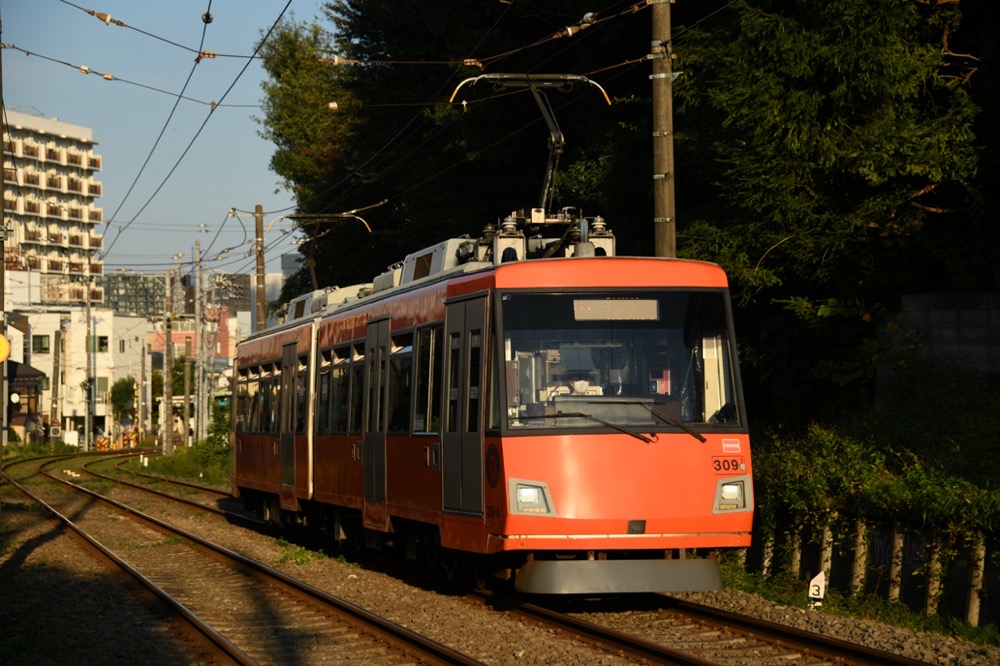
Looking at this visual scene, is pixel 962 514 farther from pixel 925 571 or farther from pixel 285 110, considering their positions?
pixel 285 110

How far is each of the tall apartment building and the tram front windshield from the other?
160 meters

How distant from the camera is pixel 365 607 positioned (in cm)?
1399

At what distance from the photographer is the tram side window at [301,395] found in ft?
66.7

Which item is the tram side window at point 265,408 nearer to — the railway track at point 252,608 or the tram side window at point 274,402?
the tram side window at point 274,402

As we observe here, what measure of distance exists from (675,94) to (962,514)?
11.0 metres

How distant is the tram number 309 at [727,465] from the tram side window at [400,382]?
3820 mm

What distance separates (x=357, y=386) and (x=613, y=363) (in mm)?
5661

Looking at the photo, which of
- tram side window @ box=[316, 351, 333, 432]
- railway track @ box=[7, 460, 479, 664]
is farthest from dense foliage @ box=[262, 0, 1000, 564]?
tram side window @ box=[316, 351, 333, 432]

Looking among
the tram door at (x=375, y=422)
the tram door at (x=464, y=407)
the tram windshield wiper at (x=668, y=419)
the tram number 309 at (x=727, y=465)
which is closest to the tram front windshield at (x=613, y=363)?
the tram windshield wiper at (x=668, y=419)

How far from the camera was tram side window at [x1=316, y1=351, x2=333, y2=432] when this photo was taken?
1903 centimetres

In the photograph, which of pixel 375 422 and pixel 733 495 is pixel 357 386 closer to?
pixel 375 422

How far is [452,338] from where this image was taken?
13.7 m

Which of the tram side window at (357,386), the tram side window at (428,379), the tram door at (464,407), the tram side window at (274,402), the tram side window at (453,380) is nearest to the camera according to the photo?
the tram door at (464,407)

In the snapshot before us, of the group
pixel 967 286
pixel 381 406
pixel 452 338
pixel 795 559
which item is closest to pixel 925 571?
pixel 795 559
